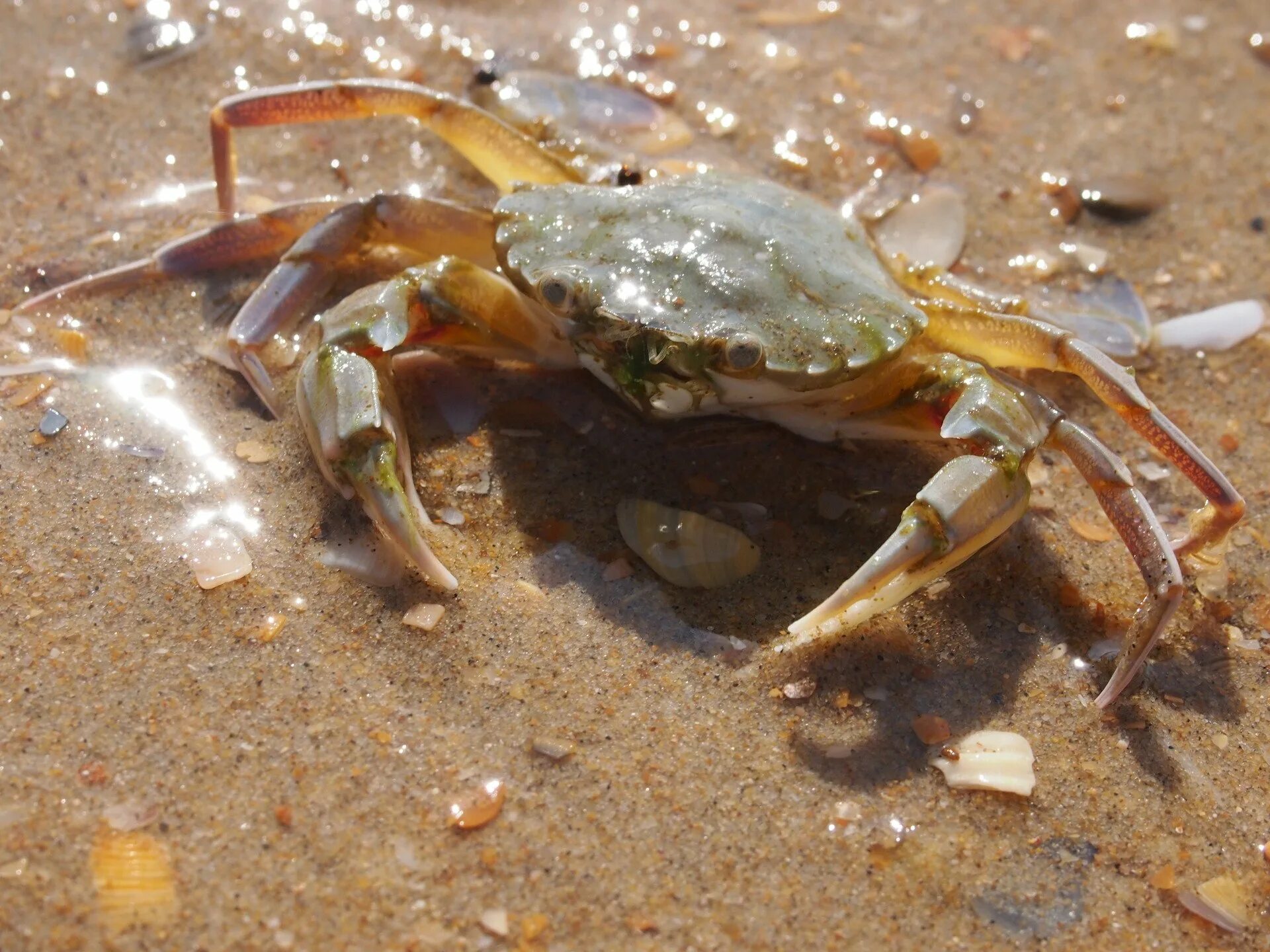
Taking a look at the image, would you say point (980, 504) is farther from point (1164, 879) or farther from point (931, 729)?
point (1164, 879)

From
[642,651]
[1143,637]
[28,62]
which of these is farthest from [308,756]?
[28,62]

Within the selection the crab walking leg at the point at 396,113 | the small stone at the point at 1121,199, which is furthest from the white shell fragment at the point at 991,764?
the small stone at the point at 1121,199

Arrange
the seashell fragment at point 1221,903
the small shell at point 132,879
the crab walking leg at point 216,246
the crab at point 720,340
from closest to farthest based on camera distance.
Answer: the small shell at point 132,879
the seashell fragment at point 1221,903
the crab at point 720,340
the crab walking leg at point 216,246

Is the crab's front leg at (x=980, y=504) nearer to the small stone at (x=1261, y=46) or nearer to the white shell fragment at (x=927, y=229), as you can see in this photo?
the white shell fragment at (x=927, y=229)

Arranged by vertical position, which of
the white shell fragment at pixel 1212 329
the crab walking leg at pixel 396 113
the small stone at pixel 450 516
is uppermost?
the crab walking leg at pixel 396 113

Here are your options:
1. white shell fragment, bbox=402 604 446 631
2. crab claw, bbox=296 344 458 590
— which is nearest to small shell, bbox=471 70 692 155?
crab claw, bbox=296 344 458 590

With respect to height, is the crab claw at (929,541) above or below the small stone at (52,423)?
below
